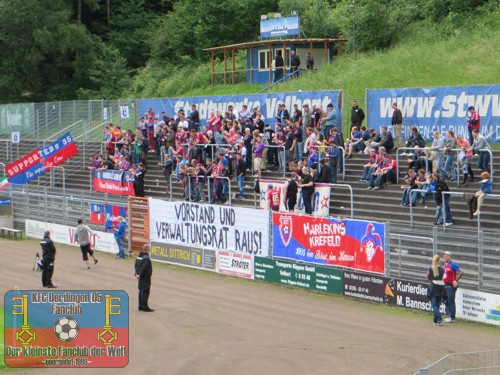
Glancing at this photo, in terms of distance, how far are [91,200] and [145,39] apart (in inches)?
1553

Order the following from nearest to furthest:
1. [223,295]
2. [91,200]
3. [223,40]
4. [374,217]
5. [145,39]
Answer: [223,295] < [374,217] < [91,200] < [223,40] < [145,39]

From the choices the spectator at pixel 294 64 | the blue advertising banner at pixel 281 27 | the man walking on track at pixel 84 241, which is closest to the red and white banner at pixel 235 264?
the man walking on track at pixel 84 241

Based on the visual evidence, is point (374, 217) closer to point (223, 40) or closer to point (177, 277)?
point (177, 277)

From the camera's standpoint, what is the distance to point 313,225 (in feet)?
88.4

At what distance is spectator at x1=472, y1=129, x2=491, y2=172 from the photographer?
27.2 meters

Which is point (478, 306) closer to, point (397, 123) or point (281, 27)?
point (397, 123)

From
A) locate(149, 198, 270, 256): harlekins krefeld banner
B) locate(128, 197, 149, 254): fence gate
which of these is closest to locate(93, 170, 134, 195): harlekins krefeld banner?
locate(128, 197, 149, 254): fence gate

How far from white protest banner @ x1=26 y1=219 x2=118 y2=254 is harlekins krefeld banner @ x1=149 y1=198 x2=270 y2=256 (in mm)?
2672

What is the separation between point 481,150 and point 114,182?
17.8 metres

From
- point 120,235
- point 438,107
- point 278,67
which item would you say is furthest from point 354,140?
point 278,67

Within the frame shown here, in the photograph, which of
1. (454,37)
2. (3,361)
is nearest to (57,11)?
(454,37)

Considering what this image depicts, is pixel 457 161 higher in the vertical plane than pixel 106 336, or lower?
higher

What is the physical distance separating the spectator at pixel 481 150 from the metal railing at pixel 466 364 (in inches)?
490

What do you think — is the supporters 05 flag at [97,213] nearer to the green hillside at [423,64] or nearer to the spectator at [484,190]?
the green hillside at [423,64]
